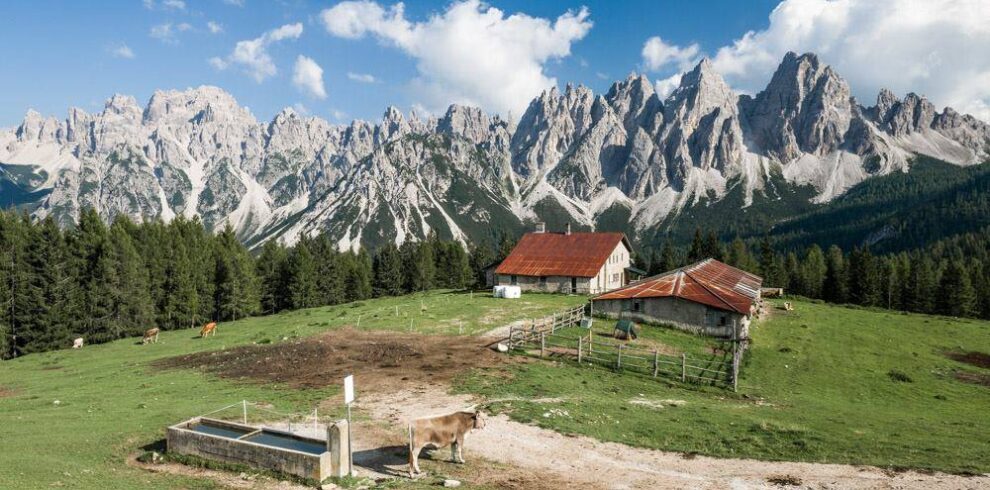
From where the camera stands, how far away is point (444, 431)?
56.3 feet

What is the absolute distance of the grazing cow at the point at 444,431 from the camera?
1644 centimetres

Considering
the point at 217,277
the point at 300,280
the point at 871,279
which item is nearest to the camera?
the point at 217,277

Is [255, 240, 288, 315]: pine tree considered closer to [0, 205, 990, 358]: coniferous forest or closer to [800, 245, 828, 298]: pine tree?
[0, 205, 990, 358]: coniferous forest

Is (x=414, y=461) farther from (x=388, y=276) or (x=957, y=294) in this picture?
(x=957, y=294)

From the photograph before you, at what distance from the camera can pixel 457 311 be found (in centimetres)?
5534

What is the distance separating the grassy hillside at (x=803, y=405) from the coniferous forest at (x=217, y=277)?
49201mm

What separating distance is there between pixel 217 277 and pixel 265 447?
66683 millimetres

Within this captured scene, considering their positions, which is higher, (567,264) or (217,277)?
(567,264)

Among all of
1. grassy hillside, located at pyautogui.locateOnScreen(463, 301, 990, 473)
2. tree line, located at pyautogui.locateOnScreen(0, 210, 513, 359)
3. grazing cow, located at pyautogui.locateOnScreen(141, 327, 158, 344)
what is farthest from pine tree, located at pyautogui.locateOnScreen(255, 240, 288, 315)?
grassy hillside, located at pyautogui.locateOnScreen(463, 301, 990, 473)

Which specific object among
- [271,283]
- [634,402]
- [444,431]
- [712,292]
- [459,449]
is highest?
[712,292]

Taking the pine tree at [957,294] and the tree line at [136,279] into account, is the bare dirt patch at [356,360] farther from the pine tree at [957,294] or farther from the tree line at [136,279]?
the pine tree at [957,294]

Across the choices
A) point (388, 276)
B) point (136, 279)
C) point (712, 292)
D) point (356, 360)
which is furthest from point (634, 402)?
point (388, 276)

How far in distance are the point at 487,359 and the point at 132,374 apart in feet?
74.8

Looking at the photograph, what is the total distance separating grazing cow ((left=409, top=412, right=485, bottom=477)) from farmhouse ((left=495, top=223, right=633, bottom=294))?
53.5 meters
